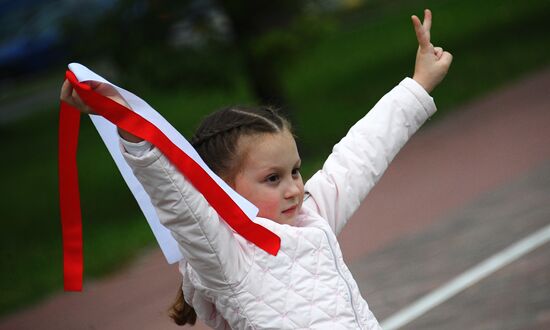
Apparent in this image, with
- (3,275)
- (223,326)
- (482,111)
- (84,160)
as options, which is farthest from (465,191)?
(84,160)

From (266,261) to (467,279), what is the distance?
3.27 meters

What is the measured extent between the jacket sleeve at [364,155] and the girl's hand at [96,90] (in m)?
0.80

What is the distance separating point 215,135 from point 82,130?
16.4 m

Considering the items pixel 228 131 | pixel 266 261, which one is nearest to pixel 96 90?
pixel 228 131

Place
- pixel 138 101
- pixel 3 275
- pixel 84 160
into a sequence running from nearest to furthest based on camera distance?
1. pixel 138 101
2. pixel 3 275
3. pixel 84 160

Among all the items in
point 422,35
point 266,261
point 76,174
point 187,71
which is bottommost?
point 187,71

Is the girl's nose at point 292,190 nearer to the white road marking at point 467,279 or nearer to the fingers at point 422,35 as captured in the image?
the fingers at point 422,35

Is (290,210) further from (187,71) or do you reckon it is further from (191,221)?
(187,71)

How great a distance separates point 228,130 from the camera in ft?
10.6

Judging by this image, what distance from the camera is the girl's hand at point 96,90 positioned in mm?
2691

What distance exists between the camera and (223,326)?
3.26 m

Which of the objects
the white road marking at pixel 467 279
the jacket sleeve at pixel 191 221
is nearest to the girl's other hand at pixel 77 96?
the jacket sleeve at pixel 191 221

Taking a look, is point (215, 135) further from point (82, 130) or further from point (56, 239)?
point (82, 130)

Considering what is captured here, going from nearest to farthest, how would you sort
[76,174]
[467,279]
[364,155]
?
[76,174] < [364,155] < [467,279]
